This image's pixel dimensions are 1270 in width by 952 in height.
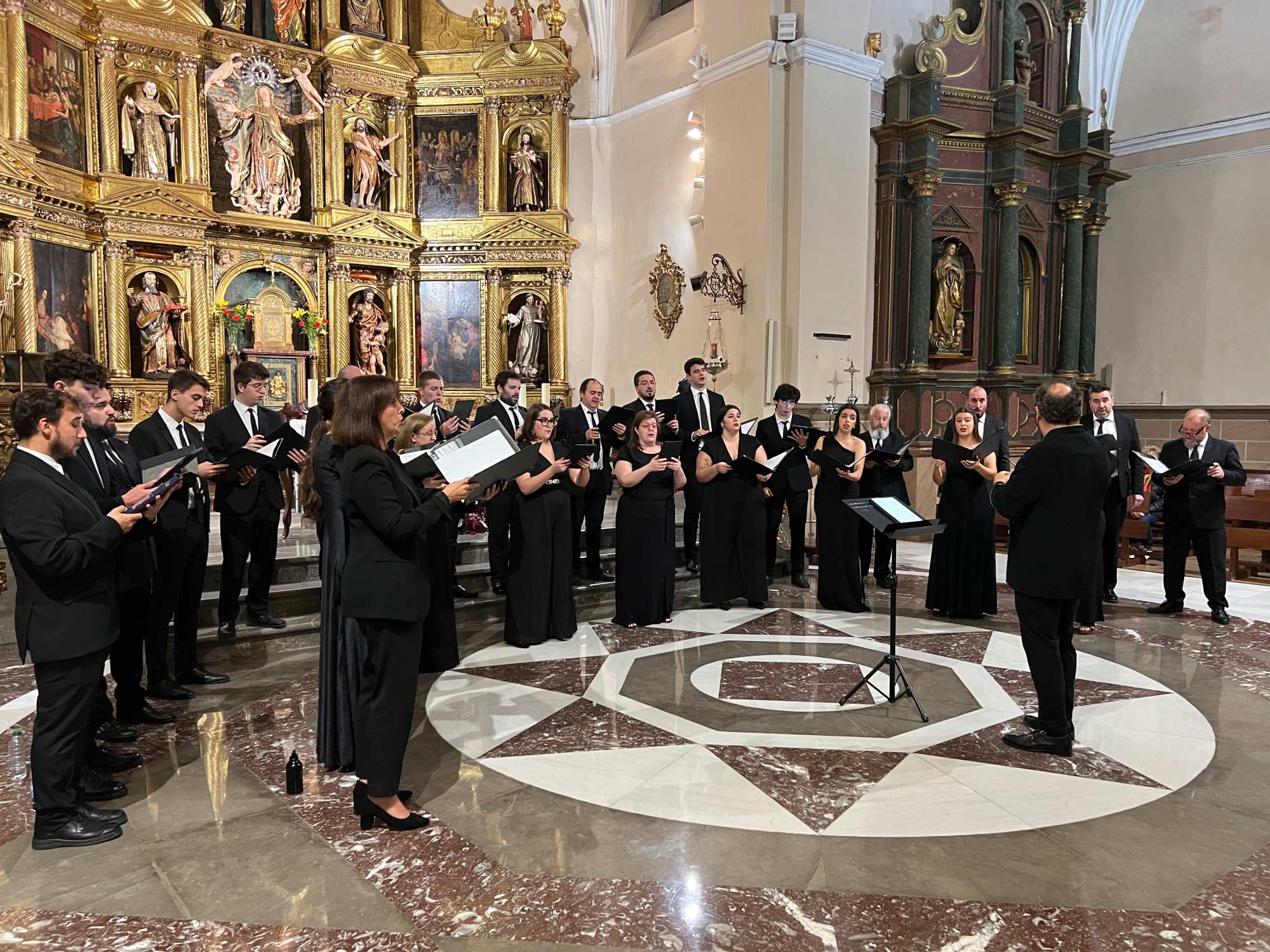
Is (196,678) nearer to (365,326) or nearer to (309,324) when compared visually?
(309,324)

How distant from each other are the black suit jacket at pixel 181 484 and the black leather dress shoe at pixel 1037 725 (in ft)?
14.7

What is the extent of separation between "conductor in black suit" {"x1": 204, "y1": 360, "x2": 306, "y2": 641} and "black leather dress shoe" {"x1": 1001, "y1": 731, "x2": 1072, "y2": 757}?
4221mm

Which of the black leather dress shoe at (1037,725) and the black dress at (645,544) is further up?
the black dress at (645,544)

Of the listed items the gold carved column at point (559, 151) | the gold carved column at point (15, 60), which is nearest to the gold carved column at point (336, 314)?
the gold carved column at point (559, 151)

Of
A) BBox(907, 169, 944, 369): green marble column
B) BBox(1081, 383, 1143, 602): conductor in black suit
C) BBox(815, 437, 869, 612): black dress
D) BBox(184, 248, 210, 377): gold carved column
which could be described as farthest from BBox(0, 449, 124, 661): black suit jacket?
BBox(907, 169, 944, 369): green marble column

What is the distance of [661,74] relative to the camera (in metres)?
13.0

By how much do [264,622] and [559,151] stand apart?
34.3 ft

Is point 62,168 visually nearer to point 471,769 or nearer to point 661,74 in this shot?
point 661,74

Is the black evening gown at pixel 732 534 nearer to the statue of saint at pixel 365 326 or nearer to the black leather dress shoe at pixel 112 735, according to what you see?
the black leather dress shoe at pixel 112 735

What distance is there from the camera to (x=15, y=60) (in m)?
10.6

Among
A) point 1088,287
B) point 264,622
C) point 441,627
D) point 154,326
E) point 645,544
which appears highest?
point 1088,287

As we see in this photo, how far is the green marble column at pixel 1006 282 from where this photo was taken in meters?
12.4

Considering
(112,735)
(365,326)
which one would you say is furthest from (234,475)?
(365,326)

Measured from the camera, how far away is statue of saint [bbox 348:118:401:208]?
13.7 m
